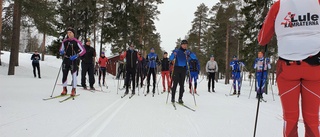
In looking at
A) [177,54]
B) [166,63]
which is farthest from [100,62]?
[177,54]

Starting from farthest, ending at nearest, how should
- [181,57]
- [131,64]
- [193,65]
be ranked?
[193,65]
[131,64]
[181,57]

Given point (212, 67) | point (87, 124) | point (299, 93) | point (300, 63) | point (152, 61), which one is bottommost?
point (87, 124)

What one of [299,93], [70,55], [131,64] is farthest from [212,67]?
[299,93]

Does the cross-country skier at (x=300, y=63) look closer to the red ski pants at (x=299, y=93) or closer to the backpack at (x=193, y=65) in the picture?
the red ski pants at (x=299, y=93)

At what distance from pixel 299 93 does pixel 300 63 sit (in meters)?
0.37

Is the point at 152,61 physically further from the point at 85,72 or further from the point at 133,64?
the point at 85,72

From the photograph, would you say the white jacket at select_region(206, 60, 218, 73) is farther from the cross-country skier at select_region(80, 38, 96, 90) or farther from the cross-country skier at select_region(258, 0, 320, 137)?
the cross-country skier at select_region(258, 0, 320, 137)

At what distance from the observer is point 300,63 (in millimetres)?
2678

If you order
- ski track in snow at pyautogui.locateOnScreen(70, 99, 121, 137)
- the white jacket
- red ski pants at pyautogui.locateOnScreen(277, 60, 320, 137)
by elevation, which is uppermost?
the white jacket

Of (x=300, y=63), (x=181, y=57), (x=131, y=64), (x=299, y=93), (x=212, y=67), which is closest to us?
(x=300, y=63)

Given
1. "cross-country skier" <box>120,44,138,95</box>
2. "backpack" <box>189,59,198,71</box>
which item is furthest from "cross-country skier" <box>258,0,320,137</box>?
"backpack" <box>189,59,198,71</box>

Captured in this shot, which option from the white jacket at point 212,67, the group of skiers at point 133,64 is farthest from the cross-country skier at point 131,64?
the white jacket at point 212,67

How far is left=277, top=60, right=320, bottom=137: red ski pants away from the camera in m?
2.67

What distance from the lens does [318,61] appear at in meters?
2.63
